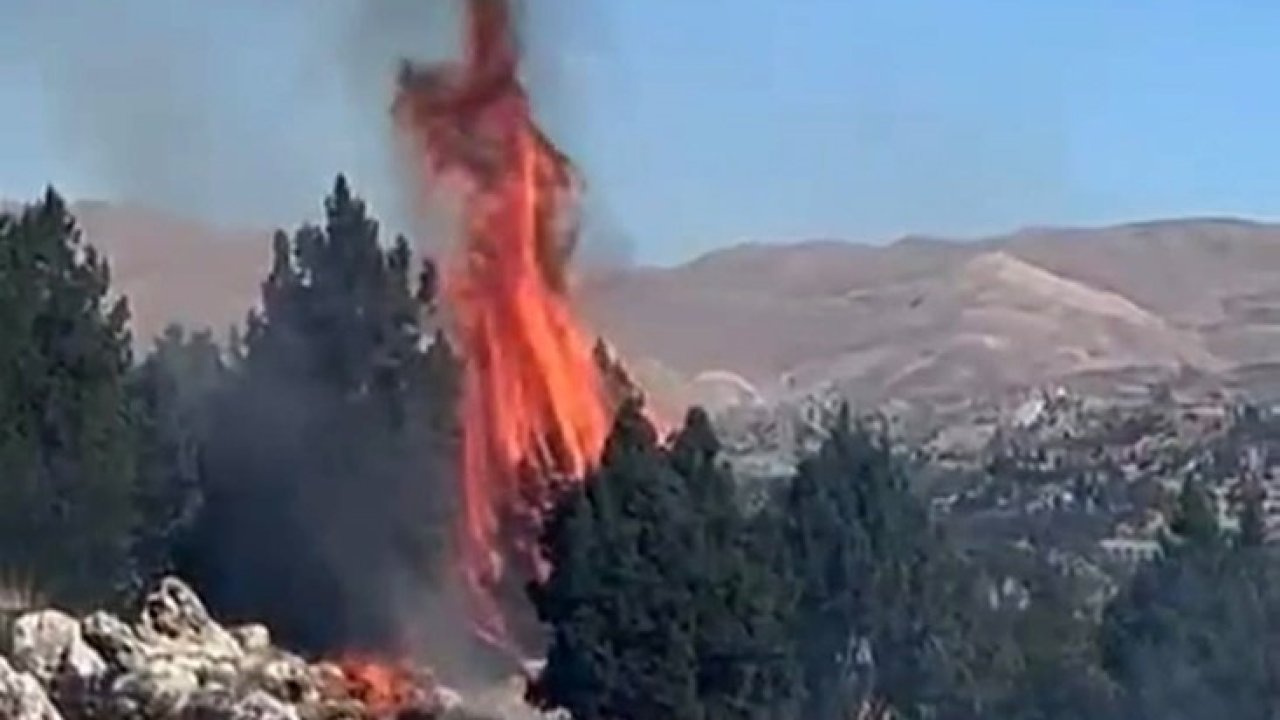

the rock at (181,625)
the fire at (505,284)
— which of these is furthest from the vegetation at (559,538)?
the rock at (181,625)

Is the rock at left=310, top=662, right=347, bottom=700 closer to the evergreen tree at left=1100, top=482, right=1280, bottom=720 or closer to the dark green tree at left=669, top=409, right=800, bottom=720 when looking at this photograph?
the dark green tree at left=669, top=409, right=800, bottom=720

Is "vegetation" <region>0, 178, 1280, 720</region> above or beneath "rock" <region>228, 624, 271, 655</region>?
above

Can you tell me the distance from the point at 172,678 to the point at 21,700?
11.8 ft

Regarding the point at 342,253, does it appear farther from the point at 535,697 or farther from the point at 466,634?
the point at 535,697

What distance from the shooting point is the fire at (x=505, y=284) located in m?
50.2

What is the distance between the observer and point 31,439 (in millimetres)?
50656

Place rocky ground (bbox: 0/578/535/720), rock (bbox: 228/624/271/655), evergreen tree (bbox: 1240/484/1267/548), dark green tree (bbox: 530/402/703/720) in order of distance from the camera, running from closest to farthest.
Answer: rocky ground (bbox: 0/578/535/720) → rock (bbox: 228/624/271/655) → dark green tree (bbox: 530/402/703/720) → evergreen tree (bbox: 1240/484/1267/548)

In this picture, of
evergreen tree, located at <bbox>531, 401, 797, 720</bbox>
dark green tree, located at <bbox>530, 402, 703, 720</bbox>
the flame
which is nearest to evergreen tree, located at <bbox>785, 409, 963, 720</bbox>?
evergreen tree, located at <bbox>531, 401, 797, 720</bbox>

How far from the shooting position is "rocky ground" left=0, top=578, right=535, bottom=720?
3534 cm

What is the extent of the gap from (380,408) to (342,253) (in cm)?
362

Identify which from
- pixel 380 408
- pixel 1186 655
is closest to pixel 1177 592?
pixel 1186 655

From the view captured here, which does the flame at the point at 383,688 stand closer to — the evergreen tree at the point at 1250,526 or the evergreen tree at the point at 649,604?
the evergreen tree at the point at 649,604

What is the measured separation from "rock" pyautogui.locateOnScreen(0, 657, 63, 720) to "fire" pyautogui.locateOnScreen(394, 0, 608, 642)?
1675 centimetres

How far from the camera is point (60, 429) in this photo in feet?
169
